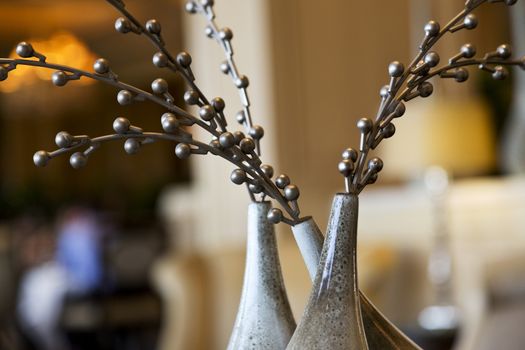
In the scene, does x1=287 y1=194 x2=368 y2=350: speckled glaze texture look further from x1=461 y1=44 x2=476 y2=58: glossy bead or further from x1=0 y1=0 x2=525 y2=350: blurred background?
x1=0 y1=0 x2=525 y2=350: blurred background

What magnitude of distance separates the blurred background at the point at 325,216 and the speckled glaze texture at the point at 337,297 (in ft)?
5.07

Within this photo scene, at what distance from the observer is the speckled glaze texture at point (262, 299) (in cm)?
81

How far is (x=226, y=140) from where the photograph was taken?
73cm

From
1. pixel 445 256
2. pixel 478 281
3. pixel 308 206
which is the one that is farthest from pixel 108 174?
pixel 478 281

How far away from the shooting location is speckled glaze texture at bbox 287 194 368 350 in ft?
2.38

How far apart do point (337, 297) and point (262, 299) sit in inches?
4.2

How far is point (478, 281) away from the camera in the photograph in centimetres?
238

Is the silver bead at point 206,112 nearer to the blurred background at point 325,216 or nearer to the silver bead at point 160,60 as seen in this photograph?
the silver bead at point 160,60

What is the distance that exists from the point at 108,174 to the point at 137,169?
0.39 m

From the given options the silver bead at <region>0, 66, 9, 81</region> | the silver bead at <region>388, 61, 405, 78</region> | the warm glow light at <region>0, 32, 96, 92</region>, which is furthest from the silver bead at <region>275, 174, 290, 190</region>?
the warm glow light at <region>0, 32, 96, 92</region>

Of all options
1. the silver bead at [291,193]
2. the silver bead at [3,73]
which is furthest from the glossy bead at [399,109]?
the silver bead at [3,73]

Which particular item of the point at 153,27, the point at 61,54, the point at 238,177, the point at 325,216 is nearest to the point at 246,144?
the point at 238,177

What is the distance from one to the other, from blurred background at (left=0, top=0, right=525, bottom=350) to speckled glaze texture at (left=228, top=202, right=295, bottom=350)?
147cm

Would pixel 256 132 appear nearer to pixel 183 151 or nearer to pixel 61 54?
pixel 183 151
